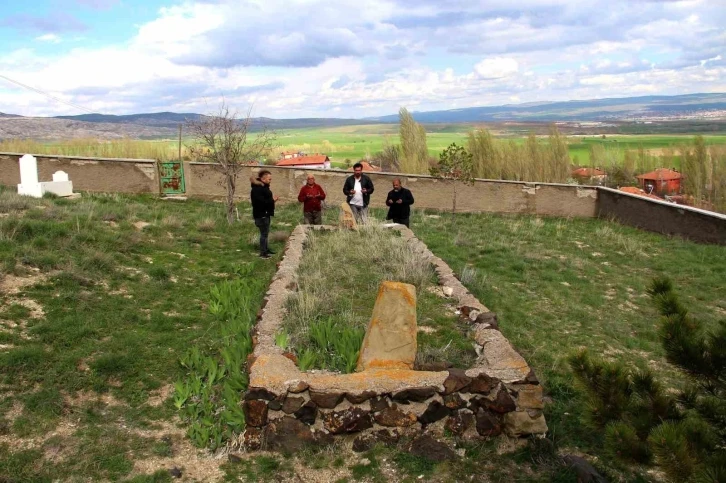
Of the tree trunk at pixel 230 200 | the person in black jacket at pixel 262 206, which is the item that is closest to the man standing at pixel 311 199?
the person in black jacket at pixel 262 206

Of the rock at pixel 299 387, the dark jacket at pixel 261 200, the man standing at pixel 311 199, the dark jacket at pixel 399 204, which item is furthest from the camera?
the dark jacket at pixel 399 204

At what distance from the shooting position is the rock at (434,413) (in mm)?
4945

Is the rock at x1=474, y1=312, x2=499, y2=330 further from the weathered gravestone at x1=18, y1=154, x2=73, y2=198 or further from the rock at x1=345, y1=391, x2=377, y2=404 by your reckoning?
the weathered gravestone at x1=18, y1=154, x2=73, y2=198

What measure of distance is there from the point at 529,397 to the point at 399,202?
25.7 feet

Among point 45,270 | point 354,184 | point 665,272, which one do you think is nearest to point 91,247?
point 45,270

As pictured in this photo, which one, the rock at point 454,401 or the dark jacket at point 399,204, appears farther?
the dark jacket at point 399,204

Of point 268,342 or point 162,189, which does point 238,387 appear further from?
point 162,189

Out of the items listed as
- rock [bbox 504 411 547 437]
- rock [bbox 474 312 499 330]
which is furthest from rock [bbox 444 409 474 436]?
rock [bbox 474 312 499 330]

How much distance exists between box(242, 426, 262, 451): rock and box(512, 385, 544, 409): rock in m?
2.16

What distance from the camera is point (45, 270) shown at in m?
7.96

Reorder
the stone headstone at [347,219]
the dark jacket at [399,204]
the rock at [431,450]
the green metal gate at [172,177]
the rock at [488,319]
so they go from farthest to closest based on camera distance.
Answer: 1. the green metal gate at [172,177]
2. the dark jacket at [399,204]
3. the stone headstone at [347,219]
4. the rock at [488,319]
5. the rock at [431,450]

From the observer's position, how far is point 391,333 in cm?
546

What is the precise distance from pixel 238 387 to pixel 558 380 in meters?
3.12

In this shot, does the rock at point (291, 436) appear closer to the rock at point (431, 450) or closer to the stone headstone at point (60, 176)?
the rock at point (431, 450)
